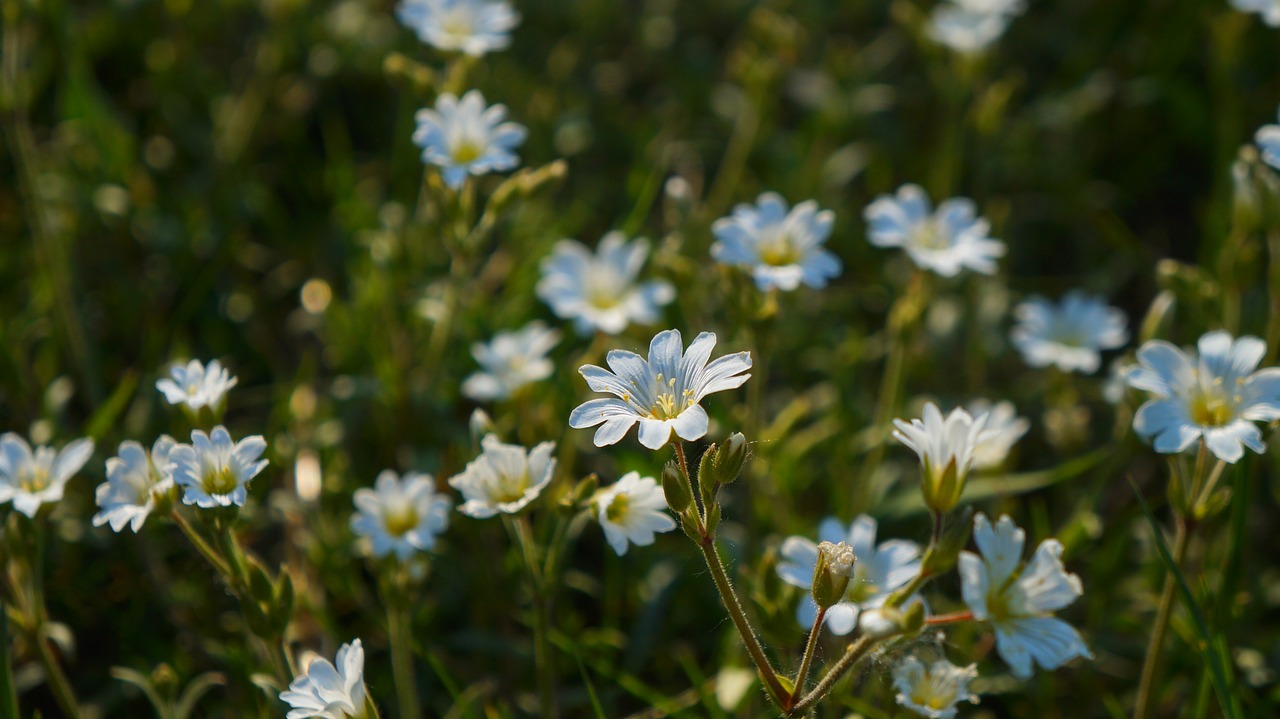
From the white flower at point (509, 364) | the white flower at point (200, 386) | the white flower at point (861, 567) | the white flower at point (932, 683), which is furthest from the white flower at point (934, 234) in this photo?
the white flower at point (200, 386)

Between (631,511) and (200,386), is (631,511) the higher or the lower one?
the lower one

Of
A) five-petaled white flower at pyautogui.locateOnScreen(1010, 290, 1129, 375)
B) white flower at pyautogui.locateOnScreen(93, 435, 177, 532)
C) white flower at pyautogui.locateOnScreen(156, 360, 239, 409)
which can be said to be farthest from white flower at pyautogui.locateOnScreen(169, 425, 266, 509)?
five-petaled white flower at pyautogui.locateOnScreen(1010, 290, 1129, 375)

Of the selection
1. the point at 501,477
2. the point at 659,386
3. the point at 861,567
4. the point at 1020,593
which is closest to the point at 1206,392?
the point at 1020,593

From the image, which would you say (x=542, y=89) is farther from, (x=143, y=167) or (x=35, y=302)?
(x=35, y=302)

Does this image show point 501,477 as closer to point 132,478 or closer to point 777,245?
point 132,478

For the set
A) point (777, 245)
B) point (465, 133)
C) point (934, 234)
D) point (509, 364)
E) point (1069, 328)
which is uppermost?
point (465, 133)

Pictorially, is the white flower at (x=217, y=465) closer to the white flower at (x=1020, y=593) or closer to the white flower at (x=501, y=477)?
the white flower at (x=501, y=477)
